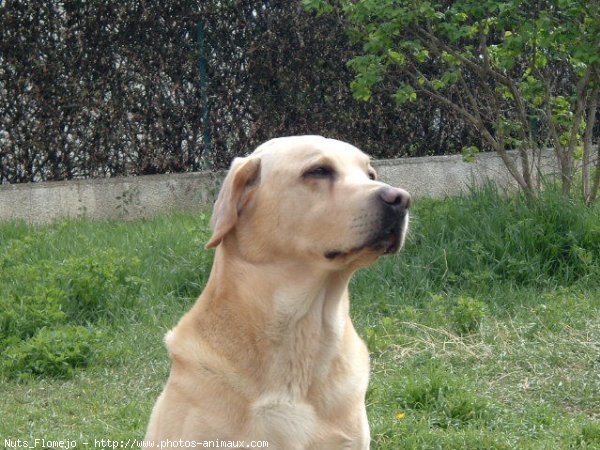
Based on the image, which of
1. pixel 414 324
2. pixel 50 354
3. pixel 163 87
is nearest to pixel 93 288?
pixel 50 354

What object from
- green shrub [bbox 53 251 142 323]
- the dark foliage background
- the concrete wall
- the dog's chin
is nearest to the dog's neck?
the dog's chin

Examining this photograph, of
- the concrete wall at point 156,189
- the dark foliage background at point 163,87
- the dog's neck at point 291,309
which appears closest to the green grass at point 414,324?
the concrete wall at point 156,189

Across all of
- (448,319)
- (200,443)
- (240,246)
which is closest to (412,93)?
(448,319)

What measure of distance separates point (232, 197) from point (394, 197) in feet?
1.87

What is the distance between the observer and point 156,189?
978cm

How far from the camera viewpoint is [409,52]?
27.7 feet

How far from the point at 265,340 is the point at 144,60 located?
6980mm

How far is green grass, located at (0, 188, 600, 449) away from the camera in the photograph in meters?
4.93

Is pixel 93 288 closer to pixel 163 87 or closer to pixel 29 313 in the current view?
pixel 29 313

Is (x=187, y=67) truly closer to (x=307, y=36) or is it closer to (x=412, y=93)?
(x=307, y=36)

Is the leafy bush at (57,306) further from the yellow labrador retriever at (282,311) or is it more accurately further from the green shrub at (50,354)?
the yellow labrador retriever at (282,311)

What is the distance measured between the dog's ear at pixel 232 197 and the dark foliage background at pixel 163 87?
6.55 m

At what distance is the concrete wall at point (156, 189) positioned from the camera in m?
9.32

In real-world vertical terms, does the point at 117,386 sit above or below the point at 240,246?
below
